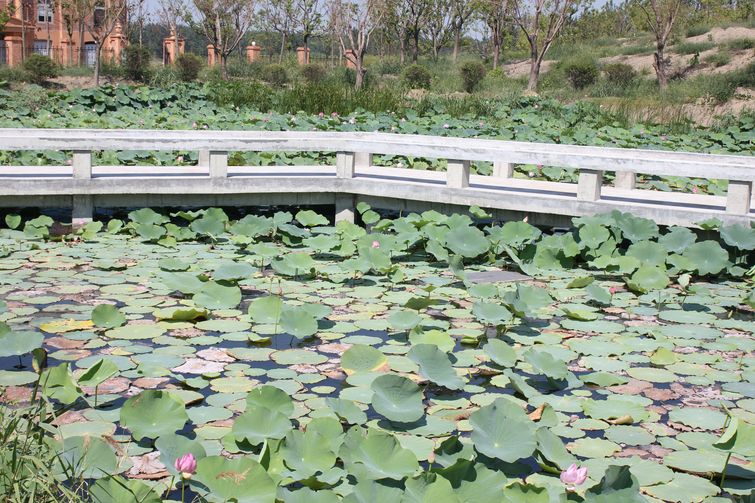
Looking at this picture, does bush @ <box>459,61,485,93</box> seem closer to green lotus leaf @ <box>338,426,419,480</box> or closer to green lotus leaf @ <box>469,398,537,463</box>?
green lotus leaf @ <box>469,398,537,463</box>

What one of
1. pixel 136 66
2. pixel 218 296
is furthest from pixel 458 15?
pixel 218 296

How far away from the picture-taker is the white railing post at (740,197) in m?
6.95

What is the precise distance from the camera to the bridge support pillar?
8438 mm

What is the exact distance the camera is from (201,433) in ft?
11.7

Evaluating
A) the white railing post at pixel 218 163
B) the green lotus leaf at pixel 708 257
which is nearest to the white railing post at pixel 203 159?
the white railing post at pixel 218 163

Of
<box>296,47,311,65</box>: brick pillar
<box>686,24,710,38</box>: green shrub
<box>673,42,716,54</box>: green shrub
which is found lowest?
<box>296,47,311,65</box>: brick pillar

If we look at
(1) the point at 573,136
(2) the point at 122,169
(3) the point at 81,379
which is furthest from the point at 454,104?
(3) the point at 81,379

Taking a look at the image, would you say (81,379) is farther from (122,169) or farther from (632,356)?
(122,169)

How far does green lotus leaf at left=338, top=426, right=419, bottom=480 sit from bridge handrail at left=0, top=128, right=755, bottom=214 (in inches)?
182

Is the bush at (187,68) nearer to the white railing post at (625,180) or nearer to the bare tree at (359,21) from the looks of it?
the bare tree at (359,21)

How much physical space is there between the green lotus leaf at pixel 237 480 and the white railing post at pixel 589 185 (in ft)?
16.9

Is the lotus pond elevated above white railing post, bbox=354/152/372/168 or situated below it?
below

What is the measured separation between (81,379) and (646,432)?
230cm

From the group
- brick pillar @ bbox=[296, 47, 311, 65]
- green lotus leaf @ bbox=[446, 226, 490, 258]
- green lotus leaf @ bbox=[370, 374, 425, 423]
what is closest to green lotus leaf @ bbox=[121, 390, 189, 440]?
green lotus leaf @ bbox=[370, 374, 425, 423]
